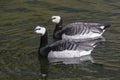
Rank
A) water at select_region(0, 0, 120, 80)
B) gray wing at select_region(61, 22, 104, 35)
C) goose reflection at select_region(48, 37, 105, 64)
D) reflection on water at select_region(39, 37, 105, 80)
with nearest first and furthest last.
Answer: water at select_region(0, 0, 120, 80), reflection on water at select_region(39, 37, 105, 80), goose reflection at select_region(48, 37, 105, 64), gray wing at select_region(61, 22, 104, 35)

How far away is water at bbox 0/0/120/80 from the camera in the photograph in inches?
691

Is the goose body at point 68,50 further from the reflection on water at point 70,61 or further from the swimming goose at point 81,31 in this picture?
the swimming goose at point 81,31

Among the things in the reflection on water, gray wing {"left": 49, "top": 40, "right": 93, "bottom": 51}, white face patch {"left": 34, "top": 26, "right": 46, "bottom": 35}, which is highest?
white face patch {"left": 34, "top": 26, "right": 46, "bottom": 35}

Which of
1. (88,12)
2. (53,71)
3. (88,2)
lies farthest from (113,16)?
(53,71)

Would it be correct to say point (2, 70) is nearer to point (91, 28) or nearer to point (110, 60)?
point (110, 60)

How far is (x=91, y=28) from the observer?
22172mm

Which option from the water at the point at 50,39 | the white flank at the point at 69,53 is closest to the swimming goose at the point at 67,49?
the white flank at the point at 69,53

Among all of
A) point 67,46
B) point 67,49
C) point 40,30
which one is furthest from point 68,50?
point 40,30

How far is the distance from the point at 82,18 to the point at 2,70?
7587 millimetres

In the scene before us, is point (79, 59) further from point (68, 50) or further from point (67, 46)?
point (67, 46)

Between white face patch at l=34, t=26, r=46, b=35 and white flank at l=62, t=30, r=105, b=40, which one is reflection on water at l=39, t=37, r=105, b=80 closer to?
white face patch at l=34, t=26, r=46, b=35

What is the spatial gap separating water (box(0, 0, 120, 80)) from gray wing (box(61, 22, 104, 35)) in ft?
1.63

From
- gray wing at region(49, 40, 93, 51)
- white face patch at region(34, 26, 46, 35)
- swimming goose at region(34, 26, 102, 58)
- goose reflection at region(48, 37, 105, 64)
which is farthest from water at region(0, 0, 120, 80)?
white face patch at region(34, 26, 46, 35)

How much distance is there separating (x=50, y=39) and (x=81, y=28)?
1449mm
